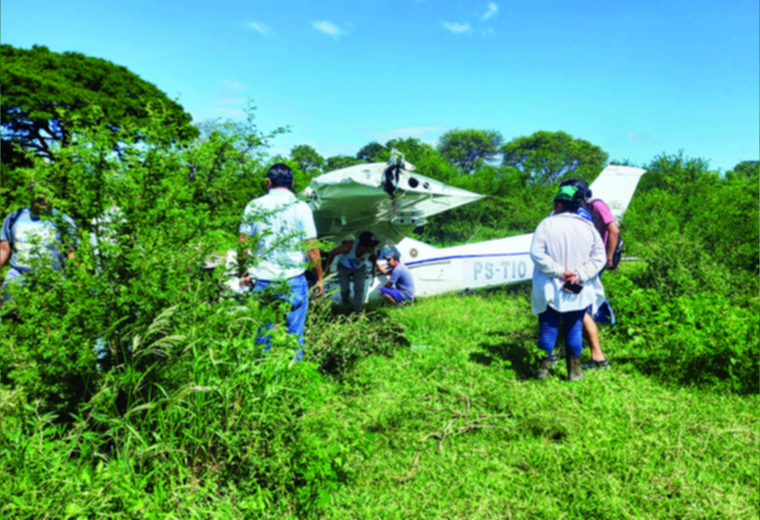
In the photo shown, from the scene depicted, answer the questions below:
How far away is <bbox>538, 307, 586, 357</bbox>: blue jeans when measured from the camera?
13.1ft

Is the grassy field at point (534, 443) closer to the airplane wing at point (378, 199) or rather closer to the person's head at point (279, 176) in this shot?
the person's head at point (279, 176)

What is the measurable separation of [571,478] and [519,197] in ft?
55.2

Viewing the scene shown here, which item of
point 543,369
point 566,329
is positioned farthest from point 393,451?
point 566,329

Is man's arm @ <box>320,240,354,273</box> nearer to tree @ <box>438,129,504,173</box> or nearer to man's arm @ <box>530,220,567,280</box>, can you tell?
man's arm @ <box>530,220,567,280</box>

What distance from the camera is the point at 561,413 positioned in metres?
3.34

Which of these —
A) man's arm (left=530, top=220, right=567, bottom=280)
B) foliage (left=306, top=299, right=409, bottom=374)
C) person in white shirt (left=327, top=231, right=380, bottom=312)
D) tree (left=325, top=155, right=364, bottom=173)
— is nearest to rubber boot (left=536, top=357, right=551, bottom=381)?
man's arm (left=530, top=220, right=567, bottom=280)

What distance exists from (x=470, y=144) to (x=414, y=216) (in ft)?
147

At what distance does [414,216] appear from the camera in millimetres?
6691

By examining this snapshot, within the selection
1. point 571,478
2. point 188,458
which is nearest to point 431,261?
point 571,478

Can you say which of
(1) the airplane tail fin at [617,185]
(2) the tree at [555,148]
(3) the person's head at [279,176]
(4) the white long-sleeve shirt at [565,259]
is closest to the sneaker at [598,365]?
(4) the white long-sleeve shirt at [565,259]

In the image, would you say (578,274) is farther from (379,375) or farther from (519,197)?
(519,197)

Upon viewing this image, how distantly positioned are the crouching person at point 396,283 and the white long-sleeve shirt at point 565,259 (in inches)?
146

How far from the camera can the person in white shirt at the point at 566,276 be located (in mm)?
3908

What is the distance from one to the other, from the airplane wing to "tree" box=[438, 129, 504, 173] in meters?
41.4
